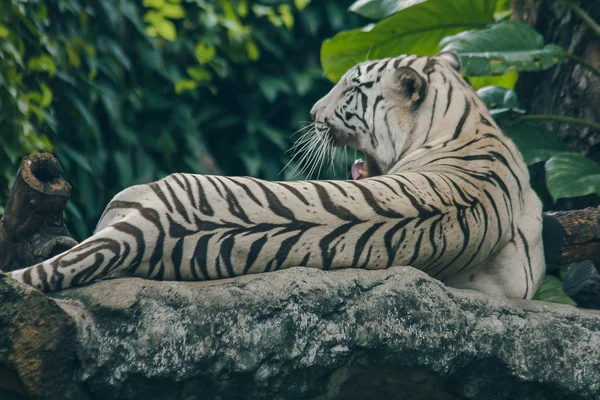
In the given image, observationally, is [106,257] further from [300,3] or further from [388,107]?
[300,3]

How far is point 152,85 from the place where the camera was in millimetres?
7176

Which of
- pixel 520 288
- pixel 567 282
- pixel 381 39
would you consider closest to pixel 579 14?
pixel 381 39

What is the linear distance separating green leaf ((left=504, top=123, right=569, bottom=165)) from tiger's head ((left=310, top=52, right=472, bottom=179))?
1080 mm

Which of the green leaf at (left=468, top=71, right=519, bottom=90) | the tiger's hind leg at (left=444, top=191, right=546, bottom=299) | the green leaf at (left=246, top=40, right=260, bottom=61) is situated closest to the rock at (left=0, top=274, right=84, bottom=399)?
the tiger's hind leg at (left=444, top=191, right=546, bottom=299)

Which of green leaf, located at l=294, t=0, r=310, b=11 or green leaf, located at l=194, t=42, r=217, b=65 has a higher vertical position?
green leaf, located at l=294, t=0, r=310, b=11

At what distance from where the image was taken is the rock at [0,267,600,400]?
239 cm

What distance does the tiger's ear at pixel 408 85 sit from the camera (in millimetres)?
3543

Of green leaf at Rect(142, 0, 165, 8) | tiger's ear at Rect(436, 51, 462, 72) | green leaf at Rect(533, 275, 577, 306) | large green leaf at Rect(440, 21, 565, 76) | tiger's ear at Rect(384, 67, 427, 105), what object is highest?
tiger's ear at Rect(384, 67, 427, 105)

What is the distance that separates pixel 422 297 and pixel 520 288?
72cm

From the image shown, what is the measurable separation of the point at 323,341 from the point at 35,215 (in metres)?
1.16

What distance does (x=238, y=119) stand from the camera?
303 inches

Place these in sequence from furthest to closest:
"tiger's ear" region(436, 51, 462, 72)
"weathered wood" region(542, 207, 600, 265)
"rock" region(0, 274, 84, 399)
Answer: "tiger's ear" region(436, 51, 462, 72), "weathered wood" region(542, 207, 600, 265), "rock" region(0, 274, 84, 399)

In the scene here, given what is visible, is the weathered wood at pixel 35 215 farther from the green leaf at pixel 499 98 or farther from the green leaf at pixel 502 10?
the green leaf at pixel 502 10

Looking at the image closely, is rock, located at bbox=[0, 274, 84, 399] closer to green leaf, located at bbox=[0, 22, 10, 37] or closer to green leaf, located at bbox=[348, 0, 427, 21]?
green leaf, located at bbox=[0, 22, 10, 37]
